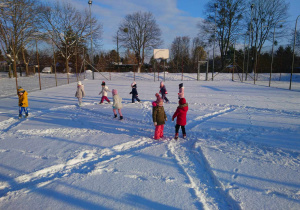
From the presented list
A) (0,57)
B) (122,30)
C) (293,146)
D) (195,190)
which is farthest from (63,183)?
(0,57)

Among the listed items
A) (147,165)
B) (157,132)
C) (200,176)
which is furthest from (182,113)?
(200,176)

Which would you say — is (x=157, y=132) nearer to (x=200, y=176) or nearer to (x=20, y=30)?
(x=200, y=176)

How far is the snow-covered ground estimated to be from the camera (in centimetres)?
273

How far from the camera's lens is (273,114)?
7.85 m

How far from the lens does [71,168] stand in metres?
3.62

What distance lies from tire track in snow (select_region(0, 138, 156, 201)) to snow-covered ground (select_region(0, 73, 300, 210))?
0.6 inches

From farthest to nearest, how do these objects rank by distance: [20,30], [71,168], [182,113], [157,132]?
[20,30]
[157,132]
[182,113]
[71,168]

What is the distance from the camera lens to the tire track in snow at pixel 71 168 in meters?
3.08

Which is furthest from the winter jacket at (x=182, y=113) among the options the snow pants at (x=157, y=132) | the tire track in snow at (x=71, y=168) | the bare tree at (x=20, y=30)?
the bare tree at (x=20, y=30)

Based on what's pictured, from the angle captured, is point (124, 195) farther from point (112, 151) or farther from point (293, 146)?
point (293, 146)

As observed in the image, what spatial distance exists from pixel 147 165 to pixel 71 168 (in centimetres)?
149

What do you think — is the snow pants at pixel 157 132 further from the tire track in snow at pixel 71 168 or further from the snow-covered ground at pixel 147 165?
the tire track in snow at pixel 71 168

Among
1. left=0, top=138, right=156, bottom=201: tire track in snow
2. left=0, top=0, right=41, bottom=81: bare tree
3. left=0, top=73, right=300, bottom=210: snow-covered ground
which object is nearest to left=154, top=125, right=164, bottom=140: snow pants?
left=0, top=73, right=300, bottom=210: snow-covered ground

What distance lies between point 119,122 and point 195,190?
Answer: 441 cm
